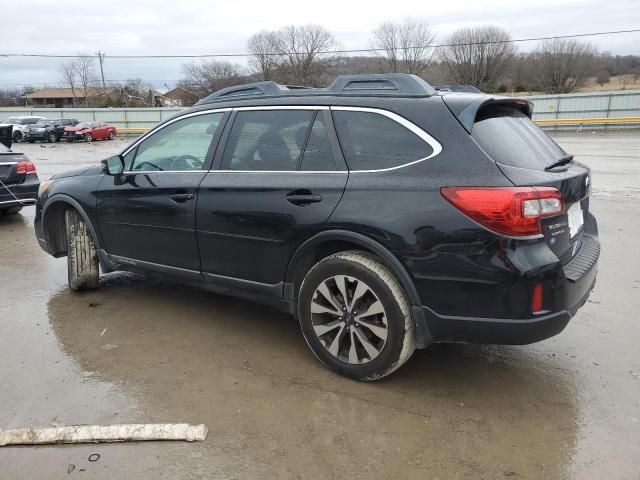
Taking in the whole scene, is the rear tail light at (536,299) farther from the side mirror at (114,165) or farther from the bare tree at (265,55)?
the bare tree at (265,55)

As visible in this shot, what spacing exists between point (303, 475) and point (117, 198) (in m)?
2.92

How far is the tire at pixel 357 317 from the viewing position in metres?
3.11

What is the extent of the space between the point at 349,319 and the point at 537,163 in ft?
4.72

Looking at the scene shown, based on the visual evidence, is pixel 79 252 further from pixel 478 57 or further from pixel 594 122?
pixel 478 57

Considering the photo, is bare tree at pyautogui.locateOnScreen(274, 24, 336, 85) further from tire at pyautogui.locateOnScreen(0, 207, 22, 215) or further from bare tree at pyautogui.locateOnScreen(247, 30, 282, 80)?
tire at pyautogui.locateOnScreen(0, 207, 22, 215)

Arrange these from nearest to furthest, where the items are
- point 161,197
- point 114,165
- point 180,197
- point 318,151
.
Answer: point 318,151 < point 180,197 < point 161,197 < point 114,165

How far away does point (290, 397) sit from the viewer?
3234mm

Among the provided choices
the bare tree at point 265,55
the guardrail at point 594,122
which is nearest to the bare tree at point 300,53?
the bare tree at point 265,55

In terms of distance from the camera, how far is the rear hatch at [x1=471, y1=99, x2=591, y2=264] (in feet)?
9.55

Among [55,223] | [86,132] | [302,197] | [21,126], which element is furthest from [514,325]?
[21,126]

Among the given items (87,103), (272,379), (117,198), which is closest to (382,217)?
(272,379)

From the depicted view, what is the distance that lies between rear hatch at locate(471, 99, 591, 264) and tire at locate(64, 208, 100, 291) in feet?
12.0

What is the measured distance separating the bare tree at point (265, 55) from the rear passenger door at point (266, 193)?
225ft

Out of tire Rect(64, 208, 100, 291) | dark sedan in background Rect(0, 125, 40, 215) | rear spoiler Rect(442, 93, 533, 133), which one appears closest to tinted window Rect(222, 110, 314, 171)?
rear spoiler Rect(442, 93, 533, 133)
